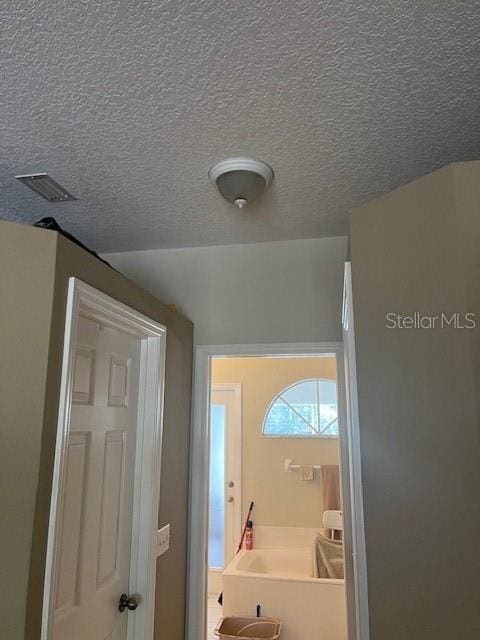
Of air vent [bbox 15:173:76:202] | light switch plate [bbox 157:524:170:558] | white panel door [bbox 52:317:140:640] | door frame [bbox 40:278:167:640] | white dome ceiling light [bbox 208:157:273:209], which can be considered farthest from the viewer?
light switch plate [bbox 157:524:170:558]

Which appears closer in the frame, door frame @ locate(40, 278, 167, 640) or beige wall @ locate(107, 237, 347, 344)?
door frame @ locate(40, 278, 167, 640)

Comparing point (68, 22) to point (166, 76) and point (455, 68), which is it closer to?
point (166, 76)

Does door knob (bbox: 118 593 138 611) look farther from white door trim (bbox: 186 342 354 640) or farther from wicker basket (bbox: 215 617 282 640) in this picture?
wicker basket (bbox: 215 617 282 640)

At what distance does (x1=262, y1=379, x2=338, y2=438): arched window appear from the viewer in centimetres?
460

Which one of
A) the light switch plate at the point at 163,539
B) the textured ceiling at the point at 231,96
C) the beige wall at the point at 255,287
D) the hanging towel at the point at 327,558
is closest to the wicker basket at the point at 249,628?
the hanging towel at the point at 327,558

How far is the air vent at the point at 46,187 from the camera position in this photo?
194 cm

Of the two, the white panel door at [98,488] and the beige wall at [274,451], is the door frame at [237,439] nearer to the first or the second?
the beige wall at [274,451]

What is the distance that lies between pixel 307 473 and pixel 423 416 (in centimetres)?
347

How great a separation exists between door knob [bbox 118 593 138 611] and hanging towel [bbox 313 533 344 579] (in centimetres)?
219

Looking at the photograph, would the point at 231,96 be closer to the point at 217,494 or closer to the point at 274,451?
the point at 274,451

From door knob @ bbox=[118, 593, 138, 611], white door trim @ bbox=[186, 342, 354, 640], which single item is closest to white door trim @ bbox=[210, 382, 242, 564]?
white door trim @ bbox=[186, 342, 354, 640]

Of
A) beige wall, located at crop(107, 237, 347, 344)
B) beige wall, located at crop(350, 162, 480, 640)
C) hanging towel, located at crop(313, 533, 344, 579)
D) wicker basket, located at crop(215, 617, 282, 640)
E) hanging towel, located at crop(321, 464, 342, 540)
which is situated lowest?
wicker basket, located at crop(215, 617, 282, 640)

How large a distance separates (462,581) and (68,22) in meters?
1.69

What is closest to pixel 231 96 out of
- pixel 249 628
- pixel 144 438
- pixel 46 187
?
pixel 46 187
